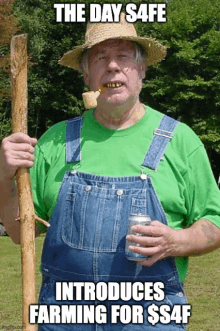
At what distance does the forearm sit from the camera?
11.0 ft

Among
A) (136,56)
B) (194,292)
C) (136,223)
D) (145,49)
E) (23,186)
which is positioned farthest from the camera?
(194,292)

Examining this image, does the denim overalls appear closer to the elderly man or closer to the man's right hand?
the elderly man

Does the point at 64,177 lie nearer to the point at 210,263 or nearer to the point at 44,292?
the point at 44,292

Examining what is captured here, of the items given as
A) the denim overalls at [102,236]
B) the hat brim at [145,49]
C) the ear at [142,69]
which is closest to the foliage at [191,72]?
the hat brim at [145,49]

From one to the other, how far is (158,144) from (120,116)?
287 mm

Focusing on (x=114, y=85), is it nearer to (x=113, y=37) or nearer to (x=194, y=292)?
(x=113, y=37)

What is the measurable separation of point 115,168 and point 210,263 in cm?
1258

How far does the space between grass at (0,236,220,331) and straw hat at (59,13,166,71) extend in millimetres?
6084

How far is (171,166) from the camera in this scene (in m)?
3.48

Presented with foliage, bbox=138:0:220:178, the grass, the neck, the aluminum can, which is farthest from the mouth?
foliage, bbox=138:0:220:178

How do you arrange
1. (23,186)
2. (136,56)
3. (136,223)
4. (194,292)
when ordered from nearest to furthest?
(136,223) → (23,186) → (136,56) → (194,292)

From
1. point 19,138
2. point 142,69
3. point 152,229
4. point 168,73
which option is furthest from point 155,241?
point 168,73

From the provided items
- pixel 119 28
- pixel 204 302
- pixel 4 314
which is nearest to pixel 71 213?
pixel 119 28

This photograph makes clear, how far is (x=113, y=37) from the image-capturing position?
3596mm
